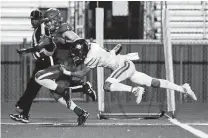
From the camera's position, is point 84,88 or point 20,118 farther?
point 20,118

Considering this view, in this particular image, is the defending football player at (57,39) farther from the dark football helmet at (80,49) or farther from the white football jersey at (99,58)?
the white football jersey at (99,58)

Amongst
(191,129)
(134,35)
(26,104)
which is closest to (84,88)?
(26,104)

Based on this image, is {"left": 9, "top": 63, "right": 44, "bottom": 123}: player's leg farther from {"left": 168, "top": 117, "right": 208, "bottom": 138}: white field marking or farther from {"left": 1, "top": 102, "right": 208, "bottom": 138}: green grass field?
{"left": 168, "top": 117, "right": 208, "bottom": 138}: white field marking

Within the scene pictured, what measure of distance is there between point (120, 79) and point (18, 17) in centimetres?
804

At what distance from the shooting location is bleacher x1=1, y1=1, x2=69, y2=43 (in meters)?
17.9

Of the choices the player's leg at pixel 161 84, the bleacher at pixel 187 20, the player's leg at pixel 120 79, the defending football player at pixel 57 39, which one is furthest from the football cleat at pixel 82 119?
Answer: the bleacher at pixel 187 20

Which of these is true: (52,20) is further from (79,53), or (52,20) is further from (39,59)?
(39,59)

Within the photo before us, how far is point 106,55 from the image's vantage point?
10641 millimetres

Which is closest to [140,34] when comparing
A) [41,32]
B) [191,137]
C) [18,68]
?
[18,68]

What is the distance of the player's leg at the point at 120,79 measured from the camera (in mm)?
10430

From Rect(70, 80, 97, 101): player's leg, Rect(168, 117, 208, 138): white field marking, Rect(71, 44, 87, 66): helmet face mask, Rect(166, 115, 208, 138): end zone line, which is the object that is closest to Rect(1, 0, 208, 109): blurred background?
Rect(70, 80, 97, 101): player's leg

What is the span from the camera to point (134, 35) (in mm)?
18219

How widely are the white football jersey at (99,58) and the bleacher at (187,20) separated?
268 inches

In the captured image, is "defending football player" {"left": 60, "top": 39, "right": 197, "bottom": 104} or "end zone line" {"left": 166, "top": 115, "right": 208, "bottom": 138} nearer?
"end zone line" {"left": 166, "top": 115, "right": 208, "bottom": 138}
